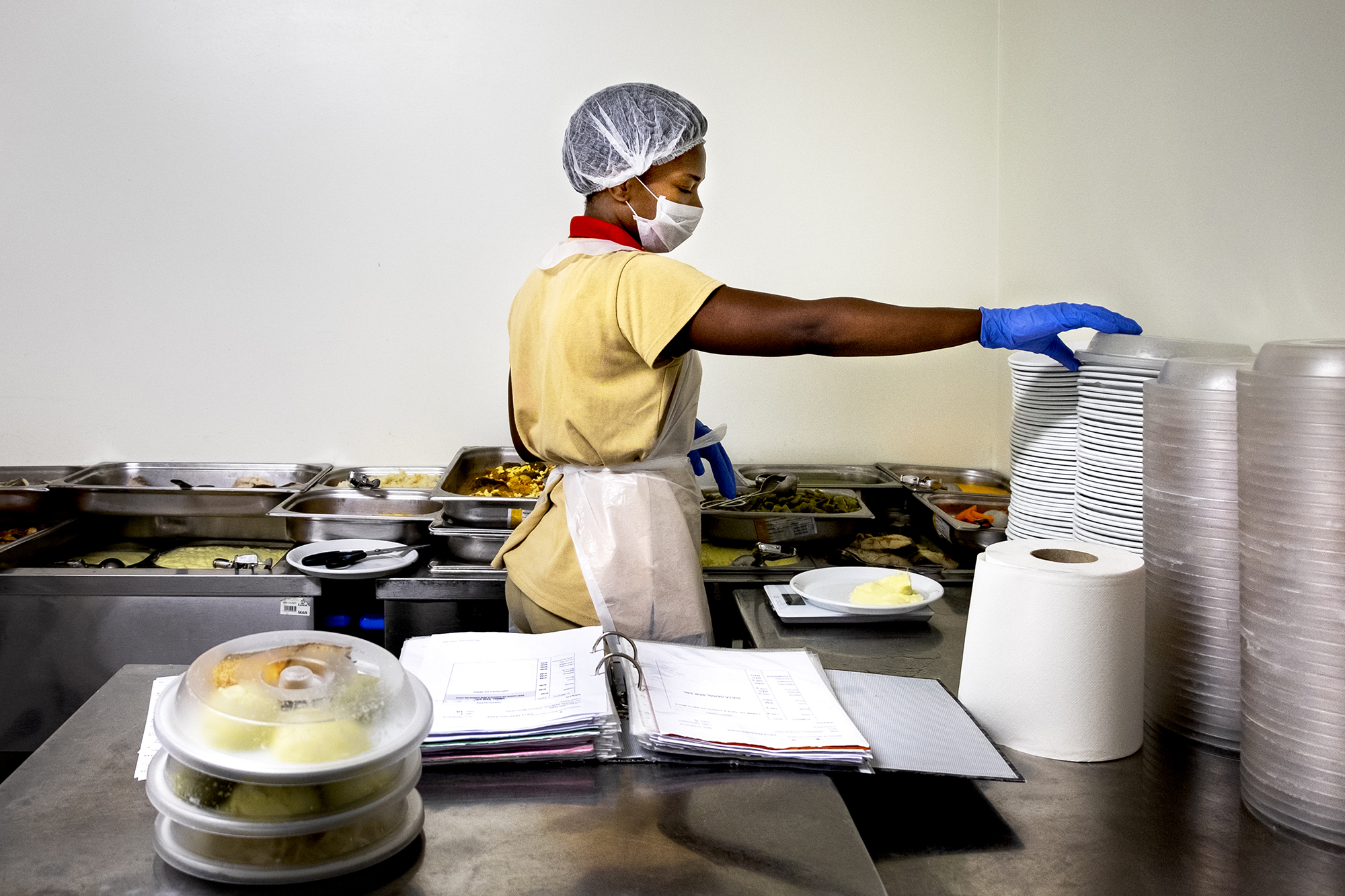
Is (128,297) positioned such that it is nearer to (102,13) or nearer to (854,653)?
(102,13)

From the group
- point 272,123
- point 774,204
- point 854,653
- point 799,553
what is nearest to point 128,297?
point 272,123

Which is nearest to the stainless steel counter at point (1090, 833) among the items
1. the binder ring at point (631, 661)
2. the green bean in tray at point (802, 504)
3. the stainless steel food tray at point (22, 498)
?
the binder ring at point (631, 661)

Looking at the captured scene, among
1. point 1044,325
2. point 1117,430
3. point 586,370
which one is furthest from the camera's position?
point 586,370

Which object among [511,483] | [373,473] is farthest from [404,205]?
[511,483]

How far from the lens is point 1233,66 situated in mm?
1767

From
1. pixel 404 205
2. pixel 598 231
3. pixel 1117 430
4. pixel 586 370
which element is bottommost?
pixel 1117 430

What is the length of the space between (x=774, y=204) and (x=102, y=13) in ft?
7.11

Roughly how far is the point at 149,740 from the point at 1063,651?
3.48 feet

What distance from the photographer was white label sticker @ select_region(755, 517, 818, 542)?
2.43m

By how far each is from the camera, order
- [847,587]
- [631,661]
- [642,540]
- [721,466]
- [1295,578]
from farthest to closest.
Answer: [721,466] < [847,587] < [642,540] < [631,661] < [1295,578]

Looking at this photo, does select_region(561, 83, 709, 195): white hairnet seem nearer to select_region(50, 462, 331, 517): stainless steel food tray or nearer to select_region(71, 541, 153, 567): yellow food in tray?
select_region(50, 462, 331, 517): stainless steel food tray

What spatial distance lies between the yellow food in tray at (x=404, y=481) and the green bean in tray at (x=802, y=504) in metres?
0.99

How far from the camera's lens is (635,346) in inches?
63.5

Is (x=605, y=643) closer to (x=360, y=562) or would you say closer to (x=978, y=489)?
(x=360, y=562)
